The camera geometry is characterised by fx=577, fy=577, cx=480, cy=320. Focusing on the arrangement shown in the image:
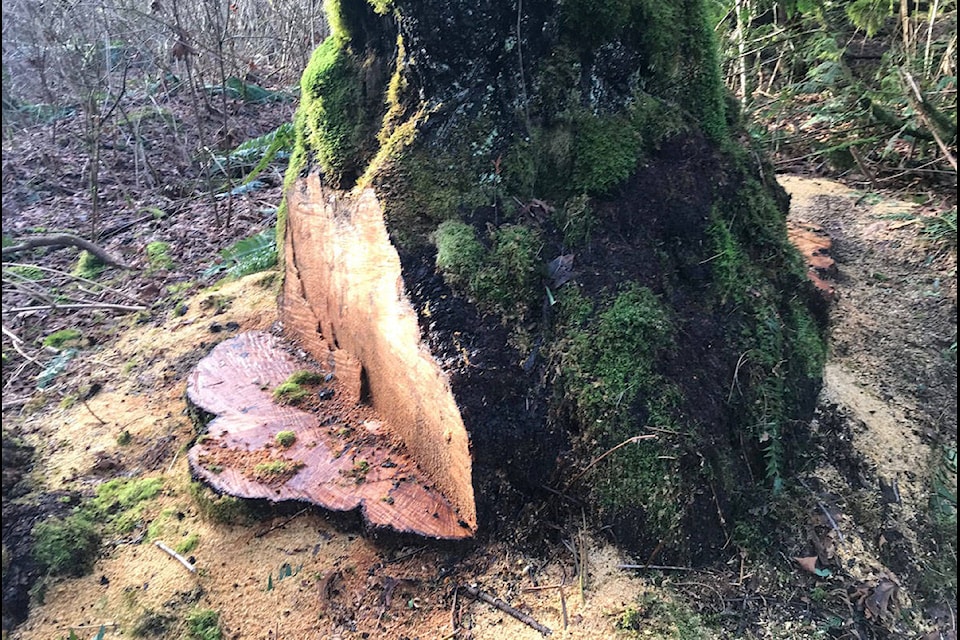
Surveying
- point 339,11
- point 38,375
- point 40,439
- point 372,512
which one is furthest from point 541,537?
point 38,375

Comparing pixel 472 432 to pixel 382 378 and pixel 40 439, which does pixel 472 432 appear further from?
pixel 40 439

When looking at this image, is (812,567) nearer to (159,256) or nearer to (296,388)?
(296,388)

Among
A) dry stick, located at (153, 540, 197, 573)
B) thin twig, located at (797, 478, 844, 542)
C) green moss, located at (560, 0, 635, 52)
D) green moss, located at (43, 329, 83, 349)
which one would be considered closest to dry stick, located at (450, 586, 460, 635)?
dry stick, located at (153, 540, 197, 573)

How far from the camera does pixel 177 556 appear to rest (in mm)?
2475

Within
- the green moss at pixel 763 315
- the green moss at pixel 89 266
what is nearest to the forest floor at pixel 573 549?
the green moss at pixel 763 315

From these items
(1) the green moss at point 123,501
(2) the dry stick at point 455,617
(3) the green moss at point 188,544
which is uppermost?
(1) the green moss at point 123,501

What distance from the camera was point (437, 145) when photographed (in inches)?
98.4

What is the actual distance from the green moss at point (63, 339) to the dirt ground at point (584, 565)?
4.84 ft

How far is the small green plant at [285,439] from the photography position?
2.64 metres

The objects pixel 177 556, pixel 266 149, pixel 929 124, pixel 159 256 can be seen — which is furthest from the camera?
pixel 266 149

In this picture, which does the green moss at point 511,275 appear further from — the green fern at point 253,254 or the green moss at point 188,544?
the green fern at point 253,254

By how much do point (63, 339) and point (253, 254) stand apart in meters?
1.55

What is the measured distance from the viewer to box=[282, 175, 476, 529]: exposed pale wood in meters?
2.30

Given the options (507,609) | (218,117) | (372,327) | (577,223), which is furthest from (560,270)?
(218,117)
